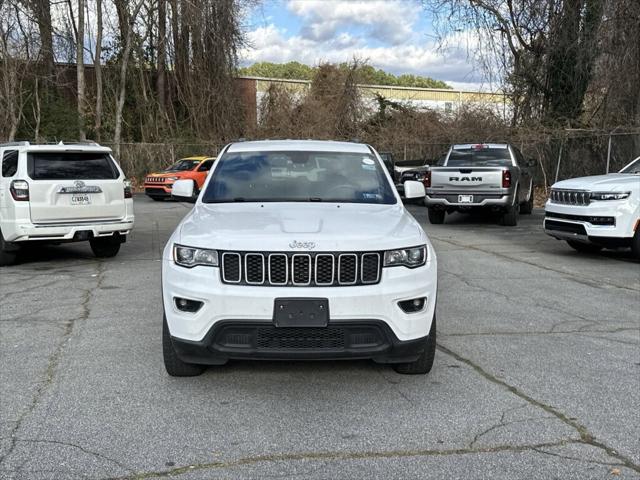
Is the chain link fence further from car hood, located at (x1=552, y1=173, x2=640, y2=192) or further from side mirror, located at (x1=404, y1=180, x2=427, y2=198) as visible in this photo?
side mirror, located at (x1=404, y1=180, x2=427, y2=198)

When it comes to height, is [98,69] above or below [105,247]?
above

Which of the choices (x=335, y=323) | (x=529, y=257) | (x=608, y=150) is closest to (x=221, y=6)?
(x=608, y=150)

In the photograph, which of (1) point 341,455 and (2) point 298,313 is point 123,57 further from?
(1) point 341,455

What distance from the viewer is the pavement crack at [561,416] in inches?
141

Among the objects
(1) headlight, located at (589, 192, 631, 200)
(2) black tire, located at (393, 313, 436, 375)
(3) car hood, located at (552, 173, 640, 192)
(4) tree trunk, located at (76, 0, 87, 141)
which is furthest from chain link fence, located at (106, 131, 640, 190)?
(4) tree trunk, located at (76, 0, 87, 141)

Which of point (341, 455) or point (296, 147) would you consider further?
point (296, 147)

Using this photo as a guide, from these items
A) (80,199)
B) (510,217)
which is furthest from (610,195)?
(80,199)

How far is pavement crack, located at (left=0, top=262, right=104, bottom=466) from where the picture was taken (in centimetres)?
383

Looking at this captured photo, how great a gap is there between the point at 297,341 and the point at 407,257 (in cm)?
93

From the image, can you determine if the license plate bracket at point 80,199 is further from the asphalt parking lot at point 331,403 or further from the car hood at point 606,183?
the car hood at point 606,183

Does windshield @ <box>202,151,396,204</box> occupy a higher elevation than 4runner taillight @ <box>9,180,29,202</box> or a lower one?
higher

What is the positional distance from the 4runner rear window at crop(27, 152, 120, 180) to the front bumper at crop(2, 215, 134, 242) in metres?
0.70

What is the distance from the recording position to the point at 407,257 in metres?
4.40

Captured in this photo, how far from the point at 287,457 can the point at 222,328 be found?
97cm
